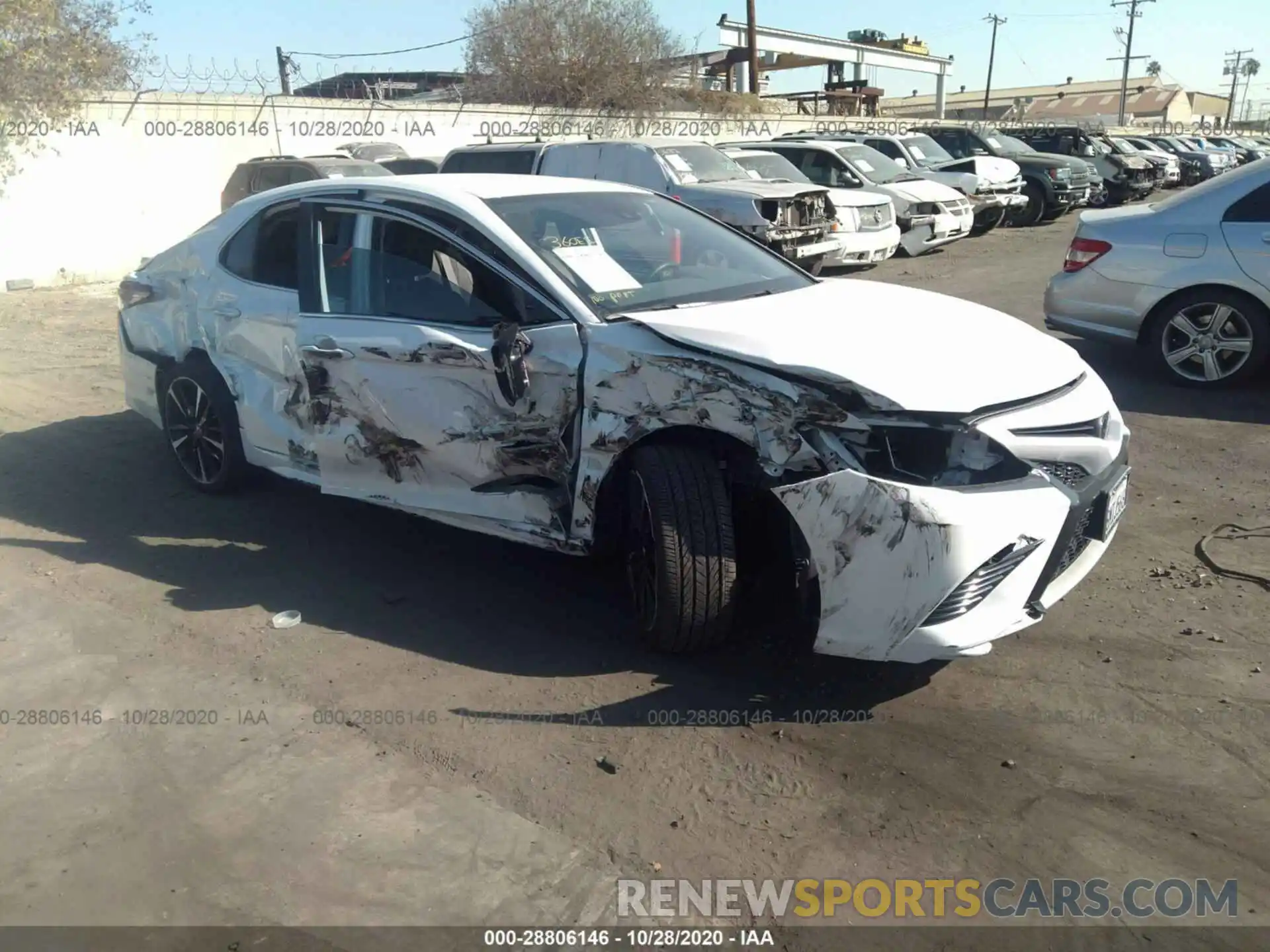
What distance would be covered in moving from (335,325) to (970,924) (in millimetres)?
3456

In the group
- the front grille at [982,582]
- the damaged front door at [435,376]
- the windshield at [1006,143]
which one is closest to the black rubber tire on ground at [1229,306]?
the front grille at [982,582]

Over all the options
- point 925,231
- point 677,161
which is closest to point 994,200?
point 925,231

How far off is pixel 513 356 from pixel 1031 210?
1929 centimetres

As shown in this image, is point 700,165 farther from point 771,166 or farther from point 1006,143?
point 1006,143

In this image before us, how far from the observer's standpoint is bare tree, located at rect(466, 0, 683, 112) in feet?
107

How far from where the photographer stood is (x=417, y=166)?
1586cm

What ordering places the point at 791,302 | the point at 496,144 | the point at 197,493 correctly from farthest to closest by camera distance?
the point at 496,144 → the point at 197,493 → the point at 791,302

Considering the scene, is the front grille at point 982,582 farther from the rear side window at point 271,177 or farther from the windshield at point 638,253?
the rear side window at point 271,177

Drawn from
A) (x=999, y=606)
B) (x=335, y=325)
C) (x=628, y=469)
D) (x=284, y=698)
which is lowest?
(x=284, y=698)

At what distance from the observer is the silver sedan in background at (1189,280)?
290 inches

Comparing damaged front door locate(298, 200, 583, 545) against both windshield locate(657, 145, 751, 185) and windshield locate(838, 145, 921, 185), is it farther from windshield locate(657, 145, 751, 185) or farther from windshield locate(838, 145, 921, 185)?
windshield locate(838, 145, 921, 185)

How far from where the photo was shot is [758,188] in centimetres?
1271

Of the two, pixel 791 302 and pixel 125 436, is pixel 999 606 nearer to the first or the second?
pixel 791 302

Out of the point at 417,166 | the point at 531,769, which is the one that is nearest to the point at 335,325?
the point at 531,769
